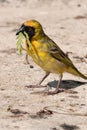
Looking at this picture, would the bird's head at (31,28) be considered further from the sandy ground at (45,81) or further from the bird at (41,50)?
the sandy ground at (45,81)

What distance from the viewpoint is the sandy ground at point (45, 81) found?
7062 millimetres

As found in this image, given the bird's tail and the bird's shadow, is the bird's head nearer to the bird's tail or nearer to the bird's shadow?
the bird's tail

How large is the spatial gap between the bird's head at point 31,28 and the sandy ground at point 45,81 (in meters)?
0.87

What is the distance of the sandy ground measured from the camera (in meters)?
7.06

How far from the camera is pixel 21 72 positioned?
9242 mm

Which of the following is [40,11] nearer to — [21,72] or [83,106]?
[21,72]

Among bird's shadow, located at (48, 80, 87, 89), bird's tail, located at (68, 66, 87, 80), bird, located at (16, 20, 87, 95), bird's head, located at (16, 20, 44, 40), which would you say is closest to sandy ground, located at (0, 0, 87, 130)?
bird's shadow, located at (48, 80, 87, 89)

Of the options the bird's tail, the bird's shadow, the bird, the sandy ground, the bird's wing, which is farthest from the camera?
the bird's shadow

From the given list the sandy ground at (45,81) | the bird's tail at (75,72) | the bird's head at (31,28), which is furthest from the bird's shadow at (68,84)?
the bird's head at (31,28)

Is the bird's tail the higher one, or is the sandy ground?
the bird's tail

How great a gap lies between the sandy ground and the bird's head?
0.87m

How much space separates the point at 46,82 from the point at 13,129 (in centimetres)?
230

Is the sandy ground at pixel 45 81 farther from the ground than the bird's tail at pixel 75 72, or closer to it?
closer to it

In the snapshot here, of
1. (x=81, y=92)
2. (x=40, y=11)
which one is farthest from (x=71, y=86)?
(x=40, y=11)
